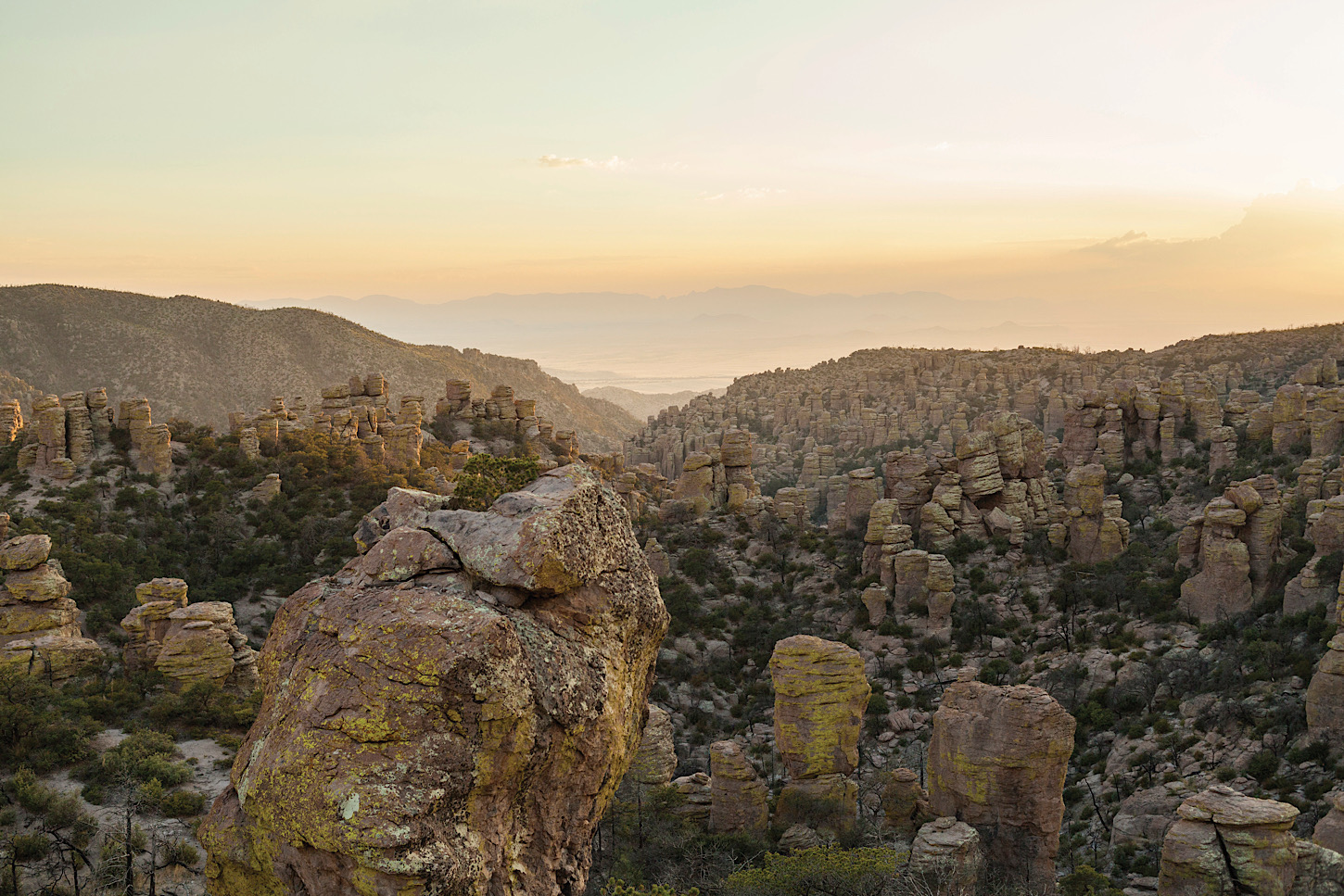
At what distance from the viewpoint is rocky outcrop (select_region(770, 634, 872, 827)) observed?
31055 mm

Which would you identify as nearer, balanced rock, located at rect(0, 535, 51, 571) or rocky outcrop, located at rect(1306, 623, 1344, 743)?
rocky outcrop, located at rect(1306, 623, 1344, 743)

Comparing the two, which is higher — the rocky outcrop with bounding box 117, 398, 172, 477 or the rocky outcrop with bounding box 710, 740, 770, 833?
the rocky outcrop with bounding box 117, 398, 172, 477

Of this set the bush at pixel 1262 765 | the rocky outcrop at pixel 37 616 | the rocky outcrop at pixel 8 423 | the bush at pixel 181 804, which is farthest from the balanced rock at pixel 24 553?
the bush at pixel 1262 765

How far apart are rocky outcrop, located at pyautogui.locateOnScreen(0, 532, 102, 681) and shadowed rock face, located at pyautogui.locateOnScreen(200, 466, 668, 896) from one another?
1039 inches

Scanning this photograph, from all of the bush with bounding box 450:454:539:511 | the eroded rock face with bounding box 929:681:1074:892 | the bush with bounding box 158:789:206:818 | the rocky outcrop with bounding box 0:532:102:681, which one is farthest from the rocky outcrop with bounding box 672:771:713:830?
the rocky outcrop with bounding box 0:532:102:681

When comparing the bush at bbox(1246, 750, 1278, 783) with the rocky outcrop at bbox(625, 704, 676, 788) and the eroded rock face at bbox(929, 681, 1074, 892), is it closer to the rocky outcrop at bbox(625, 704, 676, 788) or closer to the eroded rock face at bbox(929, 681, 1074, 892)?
the eroded rock face at bbox(929, 681, 1074, 892)

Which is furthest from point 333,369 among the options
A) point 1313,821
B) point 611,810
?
point 1313,821

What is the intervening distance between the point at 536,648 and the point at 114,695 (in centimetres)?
2680

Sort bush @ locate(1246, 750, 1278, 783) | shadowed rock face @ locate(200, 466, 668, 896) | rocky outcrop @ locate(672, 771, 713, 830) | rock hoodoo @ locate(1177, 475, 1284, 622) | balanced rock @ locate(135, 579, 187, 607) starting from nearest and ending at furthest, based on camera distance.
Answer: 1. shadowed rock face @ locate(200, 466, 668, 896)
2. bush @ locate(1246, 750, 1278, 783)
3. rocky outcrop @ locate(672, 771, 713, 830)
4. balanced rock @ locate(135, 579, 187, 607)
5. rock hoodoo @ locate(1177, 475, 1284, 622)

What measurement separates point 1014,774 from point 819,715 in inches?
253

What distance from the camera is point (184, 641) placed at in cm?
3475

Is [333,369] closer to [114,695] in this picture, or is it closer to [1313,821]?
[114,695]

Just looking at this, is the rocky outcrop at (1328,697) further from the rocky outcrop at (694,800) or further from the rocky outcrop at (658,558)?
the rocky outcrop at (658,558)

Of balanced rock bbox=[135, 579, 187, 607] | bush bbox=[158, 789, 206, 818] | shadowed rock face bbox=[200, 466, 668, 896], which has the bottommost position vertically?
bush bbox=[158, 789, 206, 818]
